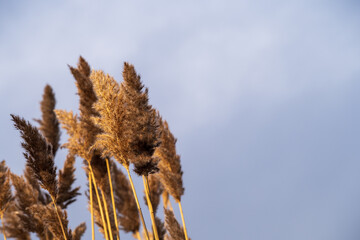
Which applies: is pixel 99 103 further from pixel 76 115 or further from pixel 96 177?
pixel 96 177

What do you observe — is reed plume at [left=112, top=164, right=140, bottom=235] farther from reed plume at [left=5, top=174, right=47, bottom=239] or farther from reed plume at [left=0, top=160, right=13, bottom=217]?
reed plume at [left=0, top=160, right=13, bottom=217]

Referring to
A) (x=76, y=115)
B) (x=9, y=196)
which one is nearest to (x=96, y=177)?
(x=76, y=115)

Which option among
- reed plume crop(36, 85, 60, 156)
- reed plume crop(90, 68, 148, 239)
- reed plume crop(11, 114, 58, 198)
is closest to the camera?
reed plume crop(90, 68, 148, 239)

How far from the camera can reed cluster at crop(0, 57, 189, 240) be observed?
3.22 m

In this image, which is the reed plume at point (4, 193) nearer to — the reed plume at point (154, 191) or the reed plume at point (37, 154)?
the reed plume at point (37, 154)

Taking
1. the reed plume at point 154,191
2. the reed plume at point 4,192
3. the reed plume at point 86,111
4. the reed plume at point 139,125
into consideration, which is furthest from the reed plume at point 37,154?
the reed plume at point 154,191

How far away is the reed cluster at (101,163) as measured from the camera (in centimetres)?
322

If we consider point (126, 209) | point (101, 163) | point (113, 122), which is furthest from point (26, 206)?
point (113, 122)

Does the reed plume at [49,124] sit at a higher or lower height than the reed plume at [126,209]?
higher

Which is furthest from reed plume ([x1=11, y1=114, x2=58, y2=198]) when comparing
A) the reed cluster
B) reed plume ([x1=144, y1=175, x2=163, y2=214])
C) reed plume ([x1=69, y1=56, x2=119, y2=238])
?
reed plume ([x1=144, y1=175, x2=163, y2=214])

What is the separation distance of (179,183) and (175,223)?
2.08ft

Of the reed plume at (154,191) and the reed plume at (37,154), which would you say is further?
the reed plume at (154,191)

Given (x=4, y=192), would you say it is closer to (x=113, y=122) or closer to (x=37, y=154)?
(x=37, y=154)

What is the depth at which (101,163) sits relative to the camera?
14.4 feet
